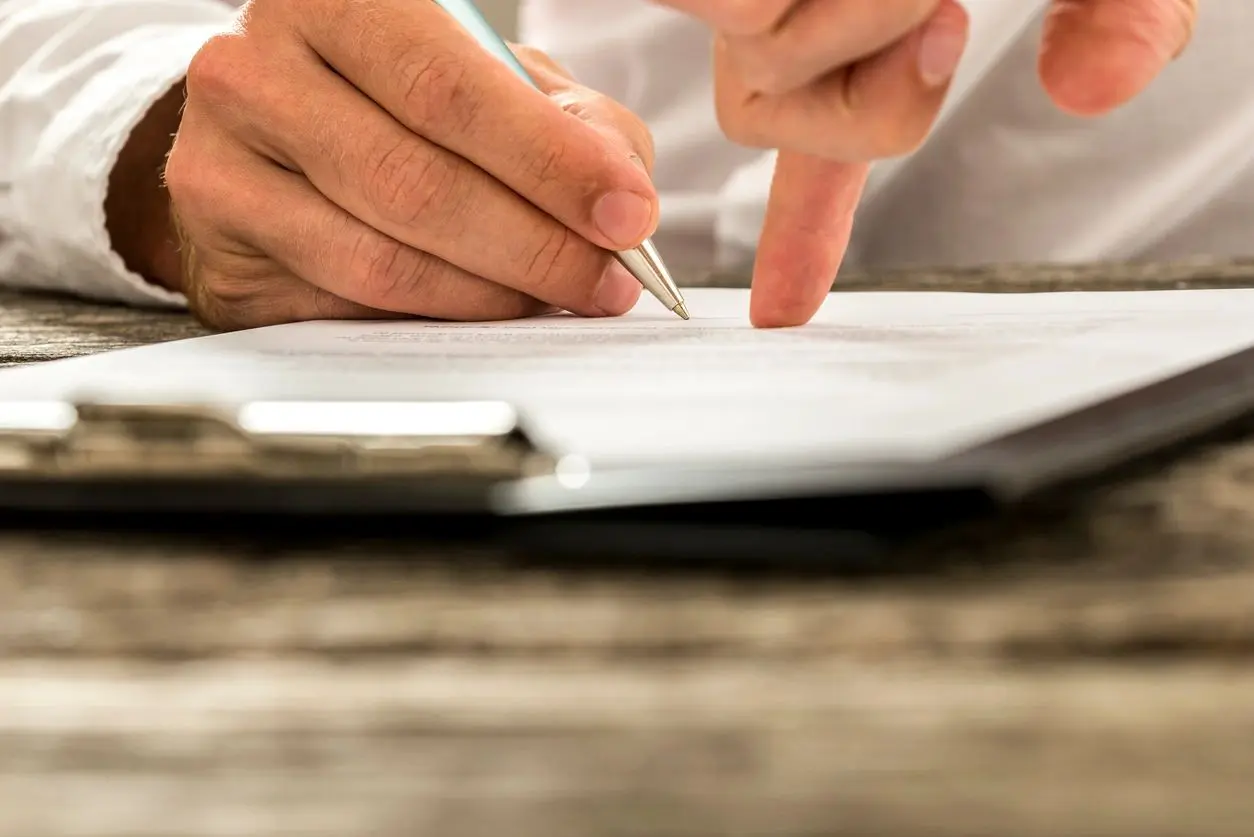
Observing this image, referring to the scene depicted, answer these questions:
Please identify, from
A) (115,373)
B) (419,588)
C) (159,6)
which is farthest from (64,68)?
(419,588)

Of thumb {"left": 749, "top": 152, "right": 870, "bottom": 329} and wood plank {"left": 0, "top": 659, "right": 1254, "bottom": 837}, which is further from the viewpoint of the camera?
thumb {"left": 749, "top": 152, "right": 870, "bottom": 329}

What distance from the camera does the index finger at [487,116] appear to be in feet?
1.34

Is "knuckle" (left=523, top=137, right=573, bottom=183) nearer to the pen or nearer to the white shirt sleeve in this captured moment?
the pen

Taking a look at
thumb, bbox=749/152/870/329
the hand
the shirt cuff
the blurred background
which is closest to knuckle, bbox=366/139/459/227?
the hand

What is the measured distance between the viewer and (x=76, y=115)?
62 centimetres

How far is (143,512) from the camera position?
0.52 ft

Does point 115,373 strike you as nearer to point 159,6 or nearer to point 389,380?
point 389,380

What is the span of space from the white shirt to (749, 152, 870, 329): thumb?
37cm

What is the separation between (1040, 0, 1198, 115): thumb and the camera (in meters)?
0.31

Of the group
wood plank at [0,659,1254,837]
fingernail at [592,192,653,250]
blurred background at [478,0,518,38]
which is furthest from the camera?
blurred background at [478,0,518,38]

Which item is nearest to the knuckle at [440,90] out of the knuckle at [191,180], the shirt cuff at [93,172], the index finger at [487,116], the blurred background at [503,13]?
the index finger at [487,116]

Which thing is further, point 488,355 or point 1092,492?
point 488,355

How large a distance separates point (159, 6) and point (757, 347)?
602mm

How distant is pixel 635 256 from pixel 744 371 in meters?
0.21
